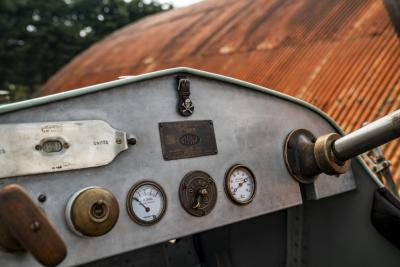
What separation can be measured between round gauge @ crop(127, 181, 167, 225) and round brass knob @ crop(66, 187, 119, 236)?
11cm

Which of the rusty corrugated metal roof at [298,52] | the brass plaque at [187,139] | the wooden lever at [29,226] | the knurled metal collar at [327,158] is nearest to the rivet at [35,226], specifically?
the wooden lever at [29,226]

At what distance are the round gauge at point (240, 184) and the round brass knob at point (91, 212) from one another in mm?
606

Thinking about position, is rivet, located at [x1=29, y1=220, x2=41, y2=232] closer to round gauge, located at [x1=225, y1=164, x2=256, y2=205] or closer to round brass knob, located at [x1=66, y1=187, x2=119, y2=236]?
round brass knob, located at [x1=66, y1=187, x2=119, y2=236]

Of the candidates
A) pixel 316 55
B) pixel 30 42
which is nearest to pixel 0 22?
pixel 30 42

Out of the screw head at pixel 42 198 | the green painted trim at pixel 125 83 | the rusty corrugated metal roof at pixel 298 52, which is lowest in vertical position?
the screw head at pixel 42 198

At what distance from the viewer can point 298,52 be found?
4371mm

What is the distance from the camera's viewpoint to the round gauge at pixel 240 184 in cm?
198

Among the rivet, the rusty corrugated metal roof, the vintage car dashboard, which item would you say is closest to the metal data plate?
the vintage car dashboard

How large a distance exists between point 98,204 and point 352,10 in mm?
3804

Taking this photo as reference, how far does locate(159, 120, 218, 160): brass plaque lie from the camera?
1.85 m

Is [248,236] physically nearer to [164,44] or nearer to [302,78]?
[302,78]

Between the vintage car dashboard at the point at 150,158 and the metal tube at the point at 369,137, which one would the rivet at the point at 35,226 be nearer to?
the vintage car dashboard at the point at 150,158

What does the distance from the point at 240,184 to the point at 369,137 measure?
65cm

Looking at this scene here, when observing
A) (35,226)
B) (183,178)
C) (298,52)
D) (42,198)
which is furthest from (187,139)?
(298,52)
